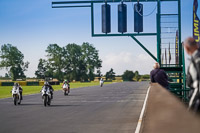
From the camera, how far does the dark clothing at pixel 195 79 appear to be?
3.32 m

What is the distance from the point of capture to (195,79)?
3.39 m

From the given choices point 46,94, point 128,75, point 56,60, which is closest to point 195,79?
point 46,94

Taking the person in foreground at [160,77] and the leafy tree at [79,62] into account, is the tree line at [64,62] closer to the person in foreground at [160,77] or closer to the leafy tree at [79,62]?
the leafy tree at [79,62]

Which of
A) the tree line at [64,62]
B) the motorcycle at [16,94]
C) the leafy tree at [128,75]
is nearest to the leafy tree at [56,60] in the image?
the tree line at [64,62]

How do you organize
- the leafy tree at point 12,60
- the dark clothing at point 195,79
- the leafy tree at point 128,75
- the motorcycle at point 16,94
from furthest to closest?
the leafy tree at point 128,75 < the leafy tree at point 12,60 < the motorcycle at point 16,94 < the dark clothing at point 195,79

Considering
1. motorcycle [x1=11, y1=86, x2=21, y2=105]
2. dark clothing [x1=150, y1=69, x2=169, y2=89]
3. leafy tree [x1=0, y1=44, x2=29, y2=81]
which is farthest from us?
leafy tree [x1=0, y1=44, x2=29, y2=81]

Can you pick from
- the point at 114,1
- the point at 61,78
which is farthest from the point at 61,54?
the point at 114,1

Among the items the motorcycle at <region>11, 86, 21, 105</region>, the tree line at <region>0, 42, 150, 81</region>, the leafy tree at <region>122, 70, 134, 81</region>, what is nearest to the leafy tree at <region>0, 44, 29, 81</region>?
the tree line at <region>0, 42, 150, 81</region>

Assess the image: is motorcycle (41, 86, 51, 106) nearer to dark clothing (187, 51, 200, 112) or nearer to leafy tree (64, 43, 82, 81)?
dark clothing (187, 51, 200, 112)

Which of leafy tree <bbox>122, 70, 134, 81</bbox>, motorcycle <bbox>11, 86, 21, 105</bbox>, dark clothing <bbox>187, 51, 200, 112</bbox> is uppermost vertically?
leafy tree <bbox>122, 70, 134, 81</bbox>

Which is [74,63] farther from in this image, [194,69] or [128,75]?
[194,69]

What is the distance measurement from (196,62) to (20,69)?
13683 cm

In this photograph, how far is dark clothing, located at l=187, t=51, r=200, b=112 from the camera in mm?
3317

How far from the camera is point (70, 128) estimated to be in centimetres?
1019
